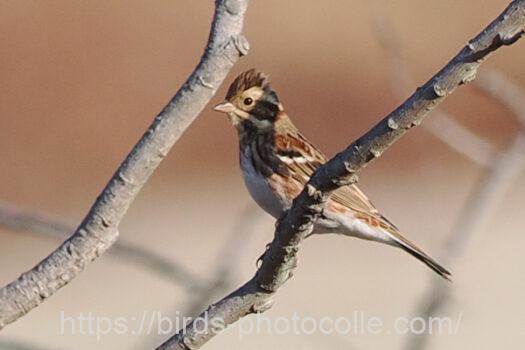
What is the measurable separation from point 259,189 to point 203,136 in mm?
7479

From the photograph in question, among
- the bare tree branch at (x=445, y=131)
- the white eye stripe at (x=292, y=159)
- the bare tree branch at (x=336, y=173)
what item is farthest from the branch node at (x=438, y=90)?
the white eye stripe at (x=292, y=159)

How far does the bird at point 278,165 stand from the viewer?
4.38 meters

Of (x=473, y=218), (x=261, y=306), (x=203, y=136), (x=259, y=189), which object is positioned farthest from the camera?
(x=203, y=136)

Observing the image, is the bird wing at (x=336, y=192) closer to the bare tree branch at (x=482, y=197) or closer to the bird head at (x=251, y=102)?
the bird head at (x=251, y=102)

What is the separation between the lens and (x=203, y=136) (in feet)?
38.7

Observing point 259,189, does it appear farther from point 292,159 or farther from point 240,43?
point 240,43

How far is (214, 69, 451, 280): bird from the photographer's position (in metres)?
4.38

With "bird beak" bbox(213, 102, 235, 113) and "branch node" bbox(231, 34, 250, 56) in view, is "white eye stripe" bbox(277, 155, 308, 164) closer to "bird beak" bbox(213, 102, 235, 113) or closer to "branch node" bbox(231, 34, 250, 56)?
"bird beak" bbox(213, 102, 235, 113)

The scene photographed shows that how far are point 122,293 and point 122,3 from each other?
4.35m

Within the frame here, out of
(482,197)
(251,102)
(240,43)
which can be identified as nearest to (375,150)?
(240,43)

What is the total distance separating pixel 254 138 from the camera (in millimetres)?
4605

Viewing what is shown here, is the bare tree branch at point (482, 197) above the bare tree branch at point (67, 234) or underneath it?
above

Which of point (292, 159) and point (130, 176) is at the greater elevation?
point (292, 159)

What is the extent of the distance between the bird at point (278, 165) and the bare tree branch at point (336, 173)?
4.96 ft
